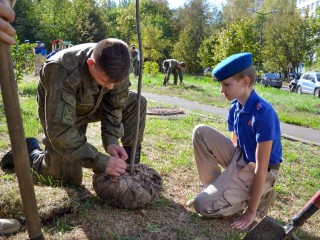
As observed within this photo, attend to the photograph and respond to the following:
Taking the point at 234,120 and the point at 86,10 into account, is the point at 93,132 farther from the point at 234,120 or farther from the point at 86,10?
the point at 86,10

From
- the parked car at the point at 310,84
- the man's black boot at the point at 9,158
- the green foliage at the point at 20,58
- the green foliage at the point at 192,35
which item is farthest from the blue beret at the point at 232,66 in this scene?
the green foliage at the point at 192,35

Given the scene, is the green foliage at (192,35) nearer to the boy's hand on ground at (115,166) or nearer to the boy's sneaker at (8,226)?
the boy's hand on ground at (115,166)

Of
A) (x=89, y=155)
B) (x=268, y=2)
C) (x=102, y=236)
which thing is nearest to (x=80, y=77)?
(x=89, y=155)

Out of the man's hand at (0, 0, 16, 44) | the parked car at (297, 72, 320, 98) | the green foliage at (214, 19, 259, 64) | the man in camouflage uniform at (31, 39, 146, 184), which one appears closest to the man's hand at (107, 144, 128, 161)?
the man in camouflage uniform at (31, 39, 146, 184)

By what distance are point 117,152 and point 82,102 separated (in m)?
0.44

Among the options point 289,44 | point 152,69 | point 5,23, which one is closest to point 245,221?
point 5,23

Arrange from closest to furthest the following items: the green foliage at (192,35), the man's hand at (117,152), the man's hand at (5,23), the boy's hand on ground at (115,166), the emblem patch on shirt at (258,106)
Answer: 1. the man's hand at (5,23)
2. the boy's hand on ground at (115,166)
3. the emblem patch on shirt at (258,106)
4. the man's hand at (117,152)
5. the green foliage at (192,35)

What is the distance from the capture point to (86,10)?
1550 inches

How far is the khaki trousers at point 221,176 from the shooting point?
2.92 m

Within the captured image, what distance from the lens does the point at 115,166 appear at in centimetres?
272

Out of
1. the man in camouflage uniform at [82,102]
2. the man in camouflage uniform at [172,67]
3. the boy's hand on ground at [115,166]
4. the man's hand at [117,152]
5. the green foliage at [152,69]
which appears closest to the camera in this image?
the man in camouflage uniform at [82,102]

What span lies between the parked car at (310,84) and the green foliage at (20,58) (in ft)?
48.1

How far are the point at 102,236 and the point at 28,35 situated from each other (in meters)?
39.3

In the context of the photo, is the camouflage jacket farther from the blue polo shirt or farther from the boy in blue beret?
the blue polo shirt
